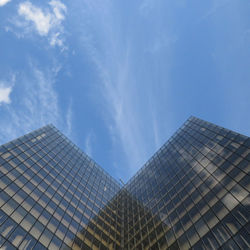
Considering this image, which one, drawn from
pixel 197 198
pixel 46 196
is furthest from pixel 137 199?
pixel 46 196

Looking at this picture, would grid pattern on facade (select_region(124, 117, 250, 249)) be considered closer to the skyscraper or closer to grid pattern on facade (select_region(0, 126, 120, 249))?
the skyscraper

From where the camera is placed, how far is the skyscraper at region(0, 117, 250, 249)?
17406mm

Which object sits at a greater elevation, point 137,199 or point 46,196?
point 137,199

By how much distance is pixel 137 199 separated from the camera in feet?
120

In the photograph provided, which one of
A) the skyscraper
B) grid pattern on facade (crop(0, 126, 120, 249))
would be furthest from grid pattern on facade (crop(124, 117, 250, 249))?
grid pattern on facade (crop(0, 126, 120, 249))

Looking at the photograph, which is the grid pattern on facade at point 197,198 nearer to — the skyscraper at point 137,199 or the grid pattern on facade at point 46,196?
the skyscraper at point 137,199

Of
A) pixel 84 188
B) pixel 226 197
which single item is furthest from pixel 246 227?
pixel 84 188

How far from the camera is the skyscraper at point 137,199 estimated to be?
1741 centimetres

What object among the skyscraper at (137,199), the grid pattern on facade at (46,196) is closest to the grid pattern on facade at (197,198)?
the skyscraper at (137,199)

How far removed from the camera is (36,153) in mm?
31984

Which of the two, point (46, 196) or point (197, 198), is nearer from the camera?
point (197, 198)

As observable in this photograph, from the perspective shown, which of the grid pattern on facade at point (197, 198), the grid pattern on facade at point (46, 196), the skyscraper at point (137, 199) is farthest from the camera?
the grid pattern on facade at point (46, 196)

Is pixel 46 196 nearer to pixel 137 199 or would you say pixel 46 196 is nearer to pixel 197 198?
pixel 137 199

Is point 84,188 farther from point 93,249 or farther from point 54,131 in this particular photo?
point 54,131
